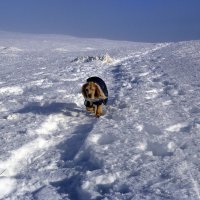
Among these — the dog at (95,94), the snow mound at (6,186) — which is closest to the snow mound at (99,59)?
the dog at (95,94)

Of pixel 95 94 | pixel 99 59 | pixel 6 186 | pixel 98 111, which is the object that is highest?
pixel 95 94

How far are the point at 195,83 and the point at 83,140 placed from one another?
460 cm

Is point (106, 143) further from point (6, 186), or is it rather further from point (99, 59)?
point (99, 59)

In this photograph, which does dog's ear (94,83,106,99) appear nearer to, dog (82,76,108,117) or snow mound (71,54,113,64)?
dog (82,76,108,117)

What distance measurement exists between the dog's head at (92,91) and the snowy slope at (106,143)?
38 cm

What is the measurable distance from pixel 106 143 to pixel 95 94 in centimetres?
154

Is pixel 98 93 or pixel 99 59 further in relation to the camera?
pixel 99 59

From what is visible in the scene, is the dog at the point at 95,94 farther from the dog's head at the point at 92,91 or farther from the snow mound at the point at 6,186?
the snow mound at the point at 6,186

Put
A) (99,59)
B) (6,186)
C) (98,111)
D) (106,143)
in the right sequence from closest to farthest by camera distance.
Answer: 1. (6,186)
2. (106,143)
3. (98,111)
4. (99,59)

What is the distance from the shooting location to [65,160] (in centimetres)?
587

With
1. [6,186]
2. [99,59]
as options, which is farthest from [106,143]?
[99,59]

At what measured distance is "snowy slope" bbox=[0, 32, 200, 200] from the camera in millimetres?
4922

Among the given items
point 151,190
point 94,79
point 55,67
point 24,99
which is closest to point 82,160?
point 151,190

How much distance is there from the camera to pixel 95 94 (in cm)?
770
